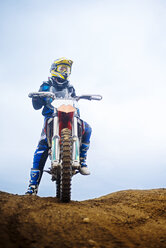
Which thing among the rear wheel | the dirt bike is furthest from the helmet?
the rear wheel

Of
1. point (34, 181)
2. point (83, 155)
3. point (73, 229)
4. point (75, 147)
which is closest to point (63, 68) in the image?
point (83, 155)

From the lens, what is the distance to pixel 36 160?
5.56 m

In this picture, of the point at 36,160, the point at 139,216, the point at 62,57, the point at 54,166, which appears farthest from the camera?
the point at 62,57

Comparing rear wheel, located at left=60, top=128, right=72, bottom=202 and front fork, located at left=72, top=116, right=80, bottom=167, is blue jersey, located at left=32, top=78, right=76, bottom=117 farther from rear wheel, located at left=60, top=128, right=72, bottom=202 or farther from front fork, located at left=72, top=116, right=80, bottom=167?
rear wheel, located at left=60, top=128, right=72, bottom=202

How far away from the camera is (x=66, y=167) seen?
3.85 meters

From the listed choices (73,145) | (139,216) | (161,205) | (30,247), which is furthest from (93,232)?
(161,205)

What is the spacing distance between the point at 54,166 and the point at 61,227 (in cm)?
172

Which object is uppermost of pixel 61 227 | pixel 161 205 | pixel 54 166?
pixel 54 166

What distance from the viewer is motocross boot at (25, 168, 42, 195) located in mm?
5337

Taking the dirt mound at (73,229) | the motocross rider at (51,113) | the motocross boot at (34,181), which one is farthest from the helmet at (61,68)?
the dirt mound at (73,229)

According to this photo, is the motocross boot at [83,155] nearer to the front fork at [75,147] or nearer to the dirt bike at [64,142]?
the dirt bike at [64,142]

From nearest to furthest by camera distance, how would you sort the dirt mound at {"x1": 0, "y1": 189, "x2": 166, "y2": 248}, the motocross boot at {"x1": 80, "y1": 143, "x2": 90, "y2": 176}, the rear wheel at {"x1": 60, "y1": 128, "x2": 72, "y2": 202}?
1. the dirt mound at {"x1": 0, "y1": 189, "x2": 166, "y2": 248}
2. the rear wheel at {"x1": 60, "y1": 128, "x2": 72, "y2": 202}
3. the motocross boot at {"x1": 80, "y1": 143, "x2": 90, "y2": 176}

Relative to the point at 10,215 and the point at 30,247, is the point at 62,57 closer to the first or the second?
the point at 10,215

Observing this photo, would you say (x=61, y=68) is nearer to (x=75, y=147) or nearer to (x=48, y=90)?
(x=48, y=90)
